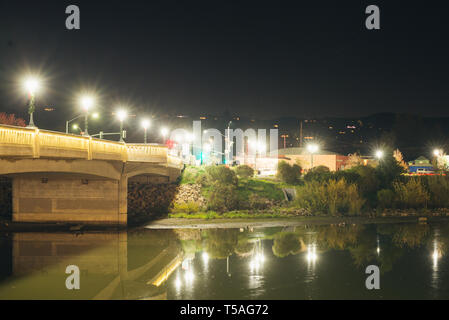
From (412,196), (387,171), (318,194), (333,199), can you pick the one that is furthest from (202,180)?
(387,171)

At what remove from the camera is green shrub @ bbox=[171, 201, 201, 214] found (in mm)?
48469

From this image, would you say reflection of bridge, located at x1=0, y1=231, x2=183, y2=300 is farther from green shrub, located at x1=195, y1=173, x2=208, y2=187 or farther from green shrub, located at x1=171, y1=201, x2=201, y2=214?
green shrub, located at x1=195, y1=173, x2=208, y2=187

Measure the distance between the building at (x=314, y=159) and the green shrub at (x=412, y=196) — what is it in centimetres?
2506

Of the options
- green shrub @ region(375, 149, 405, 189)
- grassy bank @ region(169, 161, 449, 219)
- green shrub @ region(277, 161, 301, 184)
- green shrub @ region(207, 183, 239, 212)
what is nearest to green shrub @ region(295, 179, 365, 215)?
grassy bank @ region(169, 161, 449, 219)

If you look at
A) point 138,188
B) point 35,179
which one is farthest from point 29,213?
point 138,188

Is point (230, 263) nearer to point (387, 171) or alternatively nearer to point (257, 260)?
point (257, 260)

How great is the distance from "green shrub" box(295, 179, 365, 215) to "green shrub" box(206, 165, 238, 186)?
814 centimetres

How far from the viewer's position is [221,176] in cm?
5506

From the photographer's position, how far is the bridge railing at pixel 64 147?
831 inches

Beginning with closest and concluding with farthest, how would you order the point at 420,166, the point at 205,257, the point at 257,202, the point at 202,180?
the point at 205,257 < the point at 257,202 < the point at 202,180 < the point at 420,166

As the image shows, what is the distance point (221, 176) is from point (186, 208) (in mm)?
7919

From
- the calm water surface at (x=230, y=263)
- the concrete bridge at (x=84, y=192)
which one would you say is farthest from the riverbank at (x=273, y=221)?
the concrete bridge at (x=84, y=192)
